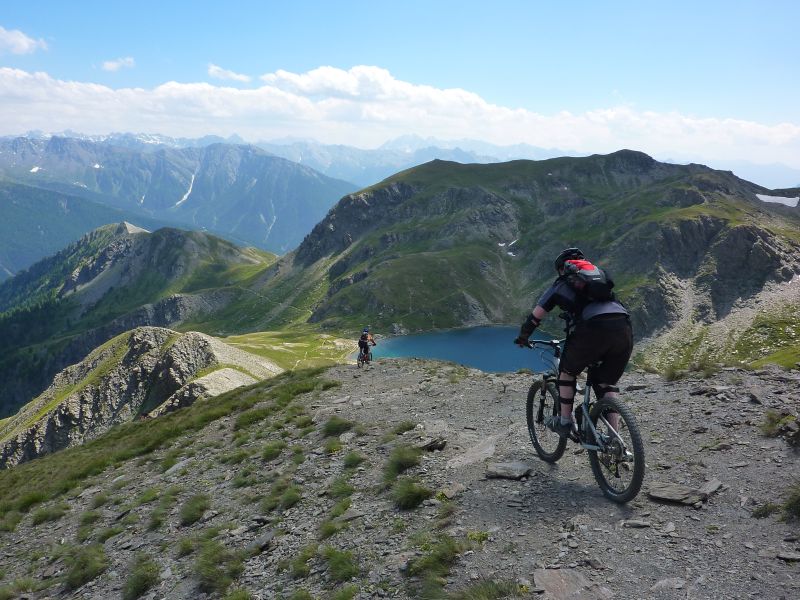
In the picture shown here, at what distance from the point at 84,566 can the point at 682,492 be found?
14793 millimetres

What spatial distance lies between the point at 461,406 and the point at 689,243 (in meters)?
198

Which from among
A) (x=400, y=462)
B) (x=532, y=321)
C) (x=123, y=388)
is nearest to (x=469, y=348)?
(x=123, y=388)

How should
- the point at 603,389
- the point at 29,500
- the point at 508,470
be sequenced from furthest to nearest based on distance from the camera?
1. the point at 29,500
2. the point at 508,470
3. the point at 603,389

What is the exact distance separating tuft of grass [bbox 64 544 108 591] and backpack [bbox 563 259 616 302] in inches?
551

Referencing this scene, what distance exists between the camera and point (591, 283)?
968 cm

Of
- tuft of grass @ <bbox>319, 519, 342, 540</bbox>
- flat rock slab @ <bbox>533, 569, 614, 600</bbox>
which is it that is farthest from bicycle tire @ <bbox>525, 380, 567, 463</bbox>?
tuft of grass @ <bbox>319, 519, 342, 540</bbox>

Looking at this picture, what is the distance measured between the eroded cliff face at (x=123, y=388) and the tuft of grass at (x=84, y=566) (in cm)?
4157

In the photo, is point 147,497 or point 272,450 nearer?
point 147,497

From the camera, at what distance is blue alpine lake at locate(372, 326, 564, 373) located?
14675 centimetres

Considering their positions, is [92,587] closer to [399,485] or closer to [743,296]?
[399,485]

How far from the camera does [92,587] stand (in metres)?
12.4

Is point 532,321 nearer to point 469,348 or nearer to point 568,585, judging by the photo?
point 568,585

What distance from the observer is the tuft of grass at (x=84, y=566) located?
12795mm

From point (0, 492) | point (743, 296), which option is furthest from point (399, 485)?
point (743, 296)
